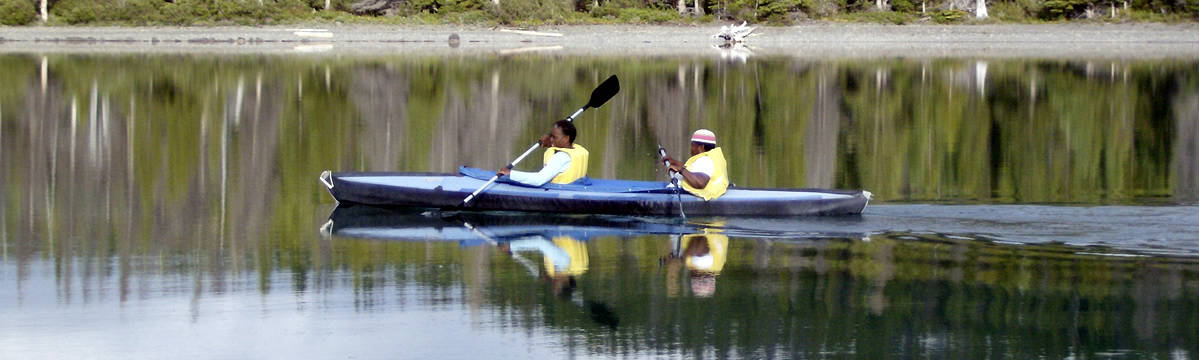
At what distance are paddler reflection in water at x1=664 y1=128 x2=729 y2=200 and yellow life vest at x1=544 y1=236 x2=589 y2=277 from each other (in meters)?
1.46

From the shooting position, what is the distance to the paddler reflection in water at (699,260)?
1123 cm

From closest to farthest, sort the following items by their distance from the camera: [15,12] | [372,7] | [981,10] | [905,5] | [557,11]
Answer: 1. [15,12]
2. [981,10]
3. [557,11]
4. [905,5]
5. [372,7]

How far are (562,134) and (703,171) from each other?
153 centimetres

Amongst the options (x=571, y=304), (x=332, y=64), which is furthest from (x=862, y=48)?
(x=571, y=304)

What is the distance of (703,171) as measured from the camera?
14734mm

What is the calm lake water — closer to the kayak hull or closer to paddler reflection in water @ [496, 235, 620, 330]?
paddler reflection in water @ [496, 235, 620, 330]

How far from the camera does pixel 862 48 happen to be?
66.8m

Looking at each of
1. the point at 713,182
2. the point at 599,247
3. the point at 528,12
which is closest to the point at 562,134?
the point at 713,182

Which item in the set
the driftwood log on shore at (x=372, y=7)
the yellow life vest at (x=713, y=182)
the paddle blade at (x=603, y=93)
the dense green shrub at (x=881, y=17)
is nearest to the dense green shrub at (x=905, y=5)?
the dense green shrub at (x=881, y=17)

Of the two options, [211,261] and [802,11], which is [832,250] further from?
[802,11]

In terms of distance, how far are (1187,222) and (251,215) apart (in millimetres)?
8551

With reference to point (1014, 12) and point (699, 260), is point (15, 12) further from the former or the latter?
point (699, 260)

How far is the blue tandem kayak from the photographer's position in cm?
1458

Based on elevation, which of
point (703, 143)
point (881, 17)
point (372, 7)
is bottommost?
point (703, 143)
